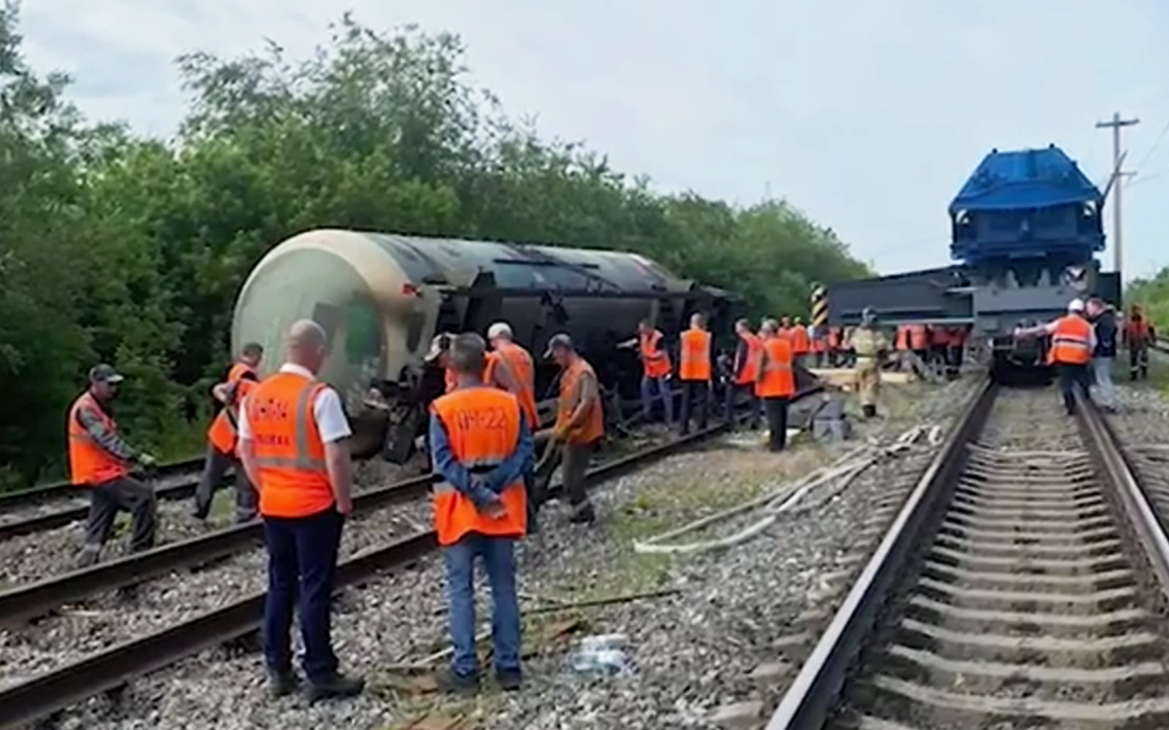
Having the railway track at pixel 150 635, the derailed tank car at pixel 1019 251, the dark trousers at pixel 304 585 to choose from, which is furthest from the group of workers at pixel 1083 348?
the dark trousers at pixel 304 585

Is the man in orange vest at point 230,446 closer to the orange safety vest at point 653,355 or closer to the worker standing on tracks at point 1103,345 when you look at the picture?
the orange safety vest at point 653,355

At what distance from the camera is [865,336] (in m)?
21.5

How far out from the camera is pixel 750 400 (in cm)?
2334

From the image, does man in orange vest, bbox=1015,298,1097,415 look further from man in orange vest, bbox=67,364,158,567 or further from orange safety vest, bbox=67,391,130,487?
orange safety vest, bbox=67,391,130,487

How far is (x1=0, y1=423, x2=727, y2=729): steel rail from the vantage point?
6.88 m

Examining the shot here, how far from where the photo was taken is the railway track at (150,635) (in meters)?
6.99

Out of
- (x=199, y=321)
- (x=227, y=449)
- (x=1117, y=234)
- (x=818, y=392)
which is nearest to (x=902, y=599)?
(x=227, y=449)

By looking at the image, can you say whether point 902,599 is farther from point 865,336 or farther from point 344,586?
point 865,336

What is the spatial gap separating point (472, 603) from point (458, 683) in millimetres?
400

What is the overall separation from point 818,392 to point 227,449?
15.8 metres

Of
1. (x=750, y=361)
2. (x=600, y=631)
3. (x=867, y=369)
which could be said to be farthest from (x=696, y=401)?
(x=600, y=631)

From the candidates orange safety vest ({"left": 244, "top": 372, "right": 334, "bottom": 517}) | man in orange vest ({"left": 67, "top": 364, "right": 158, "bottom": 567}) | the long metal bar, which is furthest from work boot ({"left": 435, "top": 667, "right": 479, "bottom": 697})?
man in orange vest ({"left": 67, "top": 364, "right": 158, "bottom": 567})

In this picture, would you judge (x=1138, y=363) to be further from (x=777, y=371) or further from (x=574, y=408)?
(x=574, y=408)

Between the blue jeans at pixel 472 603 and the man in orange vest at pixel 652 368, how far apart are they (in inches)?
512
